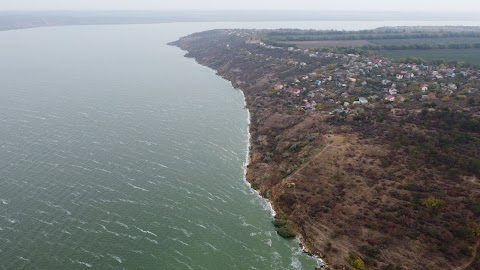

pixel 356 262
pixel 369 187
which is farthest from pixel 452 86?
pixel 356 262

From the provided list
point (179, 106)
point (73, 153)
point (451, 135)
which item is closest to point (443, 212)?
point (451, 135)

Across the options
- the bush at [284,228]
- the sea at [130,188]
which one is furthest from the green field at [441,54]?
the bush at [284,228]

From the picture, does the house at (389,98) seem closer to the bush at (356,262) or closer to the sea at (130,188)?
the sea at (130,188)

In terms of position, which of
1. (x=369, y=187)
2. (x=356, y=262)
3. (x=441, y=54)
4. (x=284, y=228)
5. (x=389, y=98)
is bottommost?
(x=356, y=262)

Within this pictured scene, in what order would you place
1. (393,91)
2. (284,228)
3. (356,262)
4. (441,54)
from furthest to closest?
(441,54) < (393,91) < (284,228) < (356,262)

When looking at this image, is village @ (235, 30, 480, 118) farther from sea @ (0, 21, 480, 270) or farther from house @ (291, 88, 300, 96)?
sea @ (0, 21, 480, 270)

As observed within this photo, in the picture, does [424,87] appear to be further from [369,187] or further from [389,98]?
[369,187]

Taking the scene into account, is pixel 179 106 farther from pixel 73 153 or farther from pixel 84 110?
pixel 73 153

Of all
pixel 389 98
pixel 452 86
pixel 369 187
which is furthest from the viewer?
pixel 452 86
